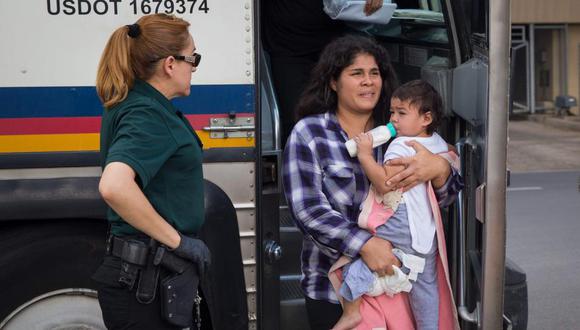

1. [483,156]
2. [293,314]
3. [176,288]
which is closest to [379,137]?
[483,156]

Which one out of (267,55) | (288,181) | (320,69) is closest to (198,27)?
(320,69)

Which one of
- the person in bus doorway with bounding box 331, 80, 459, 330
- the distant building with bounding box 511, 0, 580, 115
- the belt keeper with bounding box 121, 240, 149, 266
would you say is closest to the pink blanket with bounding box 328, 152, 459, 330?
the person in bus doorway with bounding box 331, 80, 459, 330

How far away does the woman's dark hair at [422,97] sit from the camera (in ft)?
10.4

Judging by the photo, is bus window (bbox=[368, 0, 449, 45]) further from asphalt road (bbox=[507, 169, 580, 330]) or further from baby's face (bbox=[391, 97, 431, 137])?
asphalt road (bbox=[507, 169, 580, 330])

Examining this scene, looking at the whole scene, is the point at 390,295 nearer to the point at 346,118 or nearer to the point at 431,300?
the point at 431,300

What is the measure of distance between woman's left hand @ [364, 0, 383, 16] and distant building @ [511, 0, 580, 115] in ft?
55.4

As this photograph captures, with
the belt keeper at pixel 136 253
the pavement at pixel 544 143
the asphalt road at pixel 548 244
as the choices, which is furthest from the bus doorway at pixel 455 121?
the pavement at pixel 544 143

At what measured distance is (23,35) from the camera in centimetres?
336

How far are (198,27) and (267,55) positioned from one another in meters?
1.10

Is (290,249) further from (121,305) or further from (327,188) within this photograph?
(121,305)

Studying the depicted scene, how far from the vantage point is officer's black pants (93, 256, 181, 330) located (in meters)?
2.79

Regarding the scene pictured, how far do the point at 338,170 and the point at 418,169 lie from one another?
290 mm

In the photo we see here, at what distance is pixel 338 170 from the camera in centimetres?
319

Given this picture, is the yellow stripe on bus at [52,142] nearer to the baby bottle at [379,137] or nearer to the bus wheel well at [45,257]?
the bus wheel well at [45,257]
